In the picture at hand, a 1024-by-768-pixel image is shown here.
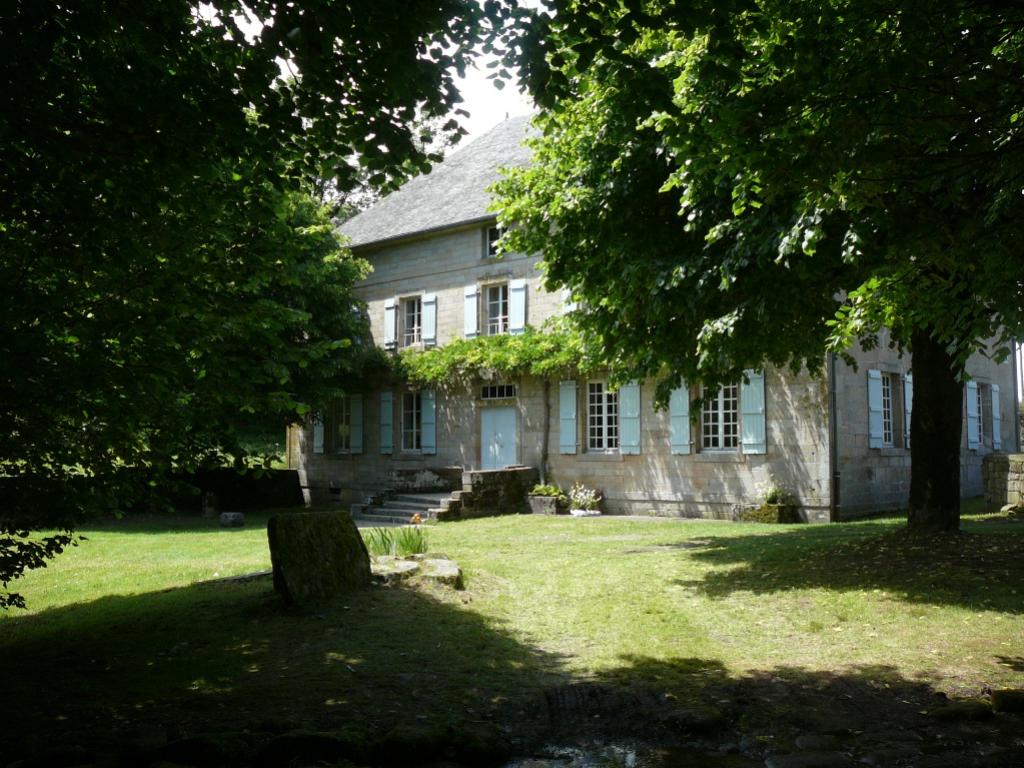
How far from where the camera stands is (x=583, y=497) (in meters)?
18.8

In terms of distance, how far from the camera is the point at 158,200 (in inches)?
225

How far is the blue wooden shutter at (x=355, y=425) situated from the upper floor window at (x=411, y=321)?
2347mm

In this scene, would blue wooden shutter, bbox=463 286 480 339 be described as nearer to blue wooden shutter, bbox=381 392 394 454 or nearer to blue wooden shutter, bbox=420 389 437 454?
blue wooden shutter, bbox=420 389 437 454

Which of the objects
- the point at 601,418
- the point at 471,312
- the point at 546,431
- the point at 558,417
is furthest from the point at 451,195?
the point at 601,418

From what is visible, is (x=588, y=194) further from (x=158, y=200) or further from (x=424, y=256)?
(x=424, y=256)

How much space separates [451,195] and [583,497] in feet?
31.4

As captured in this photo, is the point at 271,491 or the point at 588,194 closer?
the point at 588,194

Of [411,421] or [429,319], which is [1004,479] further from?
[411,421]

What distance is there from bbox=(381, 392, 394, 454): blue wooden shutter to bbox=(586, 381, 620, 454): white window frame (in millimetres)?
6435

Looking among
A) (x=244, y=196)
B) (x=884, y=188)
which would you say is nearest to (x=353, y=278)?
(x=244, y=196)

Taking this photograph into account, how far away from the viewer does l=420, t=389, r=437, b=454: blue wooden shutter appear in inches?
890

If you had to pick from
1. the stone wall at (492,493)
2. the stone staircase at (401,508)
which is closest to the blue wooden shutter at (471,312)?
the stone wall at (492,493)

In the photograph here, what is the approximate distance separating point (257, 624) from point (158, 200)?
12.2 feet

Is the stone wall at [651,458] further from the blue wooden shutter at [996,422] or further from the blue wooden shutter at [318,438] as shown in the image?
the blue wooden shutter at [996,422]
